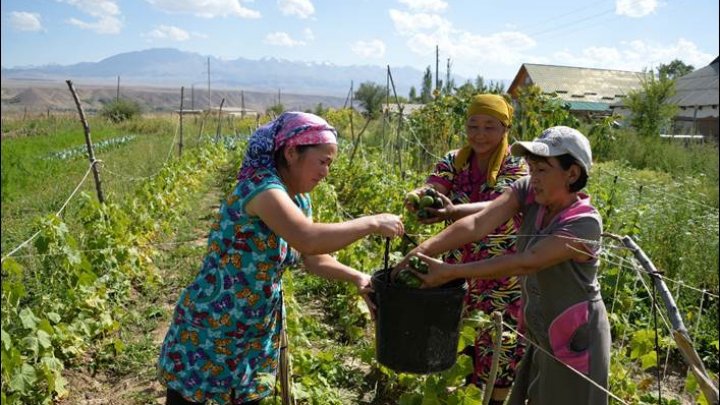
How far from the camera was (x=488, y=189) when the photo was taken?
2.75m

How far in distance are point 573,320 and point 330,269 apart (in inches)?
34.8

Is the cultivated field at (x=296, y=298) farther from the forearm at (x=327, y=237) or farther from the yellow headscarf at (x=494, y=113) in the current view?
the forearm at (x=327, y=237)

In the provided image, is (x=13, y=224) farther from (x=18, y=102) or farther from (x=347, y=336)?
(x=18, y=102)

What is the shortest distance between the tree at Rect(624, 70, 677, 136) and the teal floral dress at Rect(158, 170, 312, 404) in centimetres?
2043

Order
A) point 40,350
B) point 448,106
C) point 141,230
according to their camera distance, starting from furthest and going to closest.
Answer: point 448,106 → point 141,230 → point 40,350

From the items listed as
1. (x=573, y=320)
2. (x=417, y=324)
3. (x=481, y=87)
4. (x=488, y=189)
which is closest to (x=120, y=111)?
(x=481, y=87)

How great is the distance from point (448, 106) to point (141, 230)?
4.75 meters

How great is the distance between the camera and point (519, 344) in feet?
9.16

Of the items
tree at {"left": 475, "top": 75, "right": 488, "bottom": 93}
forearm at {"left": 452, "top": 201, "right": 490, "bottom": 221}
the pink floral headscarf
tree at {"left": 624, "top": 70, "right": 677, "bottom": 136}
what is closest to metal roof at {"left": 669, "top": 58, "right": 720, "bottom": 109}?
tree at {"left": 624, "top": 70, "right": 677, "bottom": 136}

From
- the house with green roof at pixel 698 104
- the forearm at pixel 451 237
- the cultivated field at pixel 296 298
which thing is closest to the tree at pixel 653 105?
the house with green roof at pixel 698 104

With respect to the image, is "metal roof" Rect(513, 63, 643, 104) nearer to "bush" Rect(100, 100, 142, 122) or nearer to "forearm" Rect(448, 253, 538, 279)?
"bush" Rect(100, 100, 142, 122)

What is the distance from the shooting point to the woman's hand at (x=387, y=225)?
191cm

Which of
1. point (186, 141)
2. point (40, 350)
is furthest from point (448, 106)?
point (186, 141)

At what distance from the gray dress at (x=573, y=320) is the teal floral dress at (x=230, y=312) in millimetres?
912
